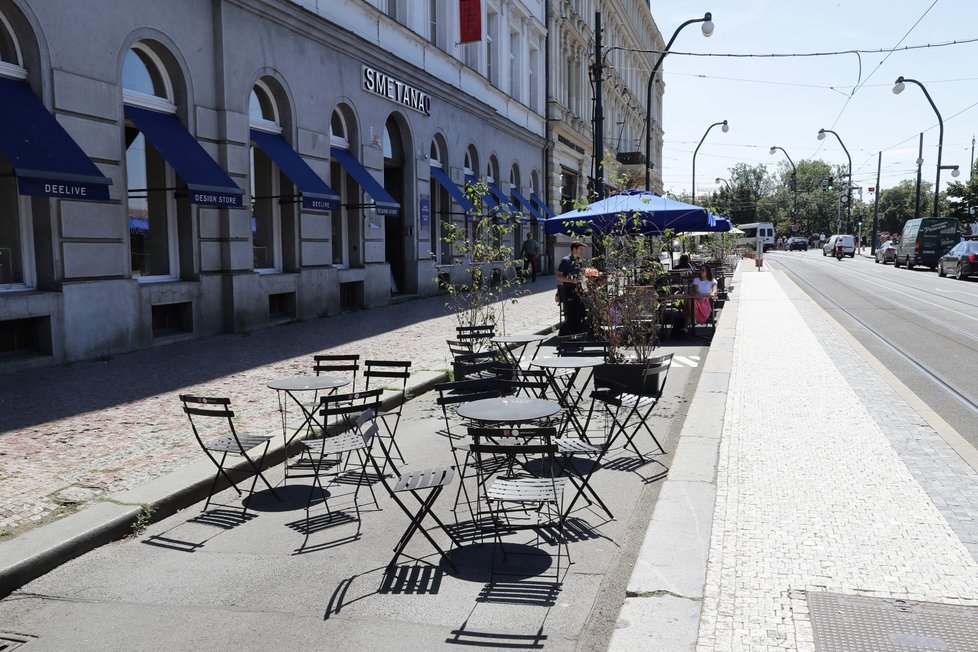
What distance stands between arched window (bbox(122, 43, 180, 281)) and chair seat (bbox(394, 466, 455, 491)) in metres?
8.67

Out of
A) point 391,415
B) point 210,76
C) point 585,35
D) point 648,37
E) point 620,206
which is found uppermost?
point 648,37

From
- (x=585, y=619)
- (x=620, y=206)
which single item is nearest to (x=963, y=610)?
(x=585, y=619)

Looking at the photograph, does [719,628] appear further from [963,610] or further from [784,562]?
[963,610]

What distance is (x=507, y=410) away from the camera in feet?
→ 17.8

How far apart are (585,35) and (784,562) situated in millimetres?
40745

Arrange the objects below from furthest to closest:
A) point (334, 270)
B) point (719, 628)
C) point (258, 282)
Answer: point (334, 270)
point (258, 282)
point (719, 628)

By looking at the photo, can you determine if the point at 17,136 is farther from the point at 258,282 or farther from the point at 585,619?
the point at 585,619

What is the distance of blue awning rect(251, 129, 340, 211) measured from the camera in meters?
14.4

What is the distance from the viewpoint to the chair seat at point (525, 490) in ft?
14.4

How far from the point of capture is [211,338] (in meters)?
13.0

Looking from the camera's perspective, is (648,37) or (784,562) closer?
(784,562)

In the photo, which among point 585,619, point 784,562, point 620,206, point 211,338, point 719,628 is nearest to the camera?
point 719,628

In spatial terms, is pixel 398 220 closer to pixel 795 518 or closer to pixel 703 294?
pixel 703 294

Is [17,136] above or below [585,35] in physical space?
below
